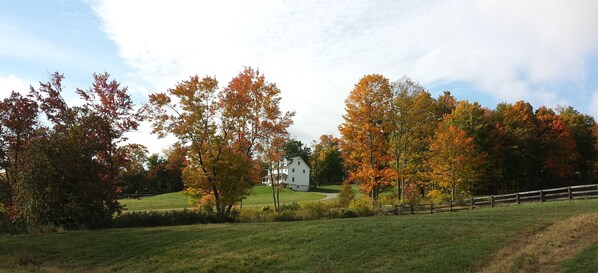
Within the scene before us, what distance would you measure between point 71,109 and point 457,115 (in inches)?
1499

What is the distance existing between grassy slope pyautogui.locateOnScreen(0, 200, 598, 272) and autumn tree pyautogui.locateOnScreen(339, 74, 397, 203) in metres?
15.6

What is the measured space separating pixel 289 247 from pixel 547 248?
8357mm

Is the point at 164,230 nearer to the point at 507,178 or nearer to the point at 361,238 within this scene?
the point at 361,238

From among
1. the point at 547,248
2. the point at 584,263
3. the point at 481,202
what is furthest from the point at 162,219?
the point at 481,202

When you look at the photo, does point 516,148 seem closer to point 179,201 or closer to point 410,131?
point 410,131

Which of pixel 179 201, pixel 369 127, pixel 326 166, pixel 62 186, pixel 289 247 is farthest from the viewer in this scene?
pixel 326 166

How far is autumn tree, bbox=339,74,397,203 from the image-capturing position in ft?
111

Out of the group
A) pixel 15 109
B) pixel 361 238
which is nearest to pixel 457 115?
pixel 361 238

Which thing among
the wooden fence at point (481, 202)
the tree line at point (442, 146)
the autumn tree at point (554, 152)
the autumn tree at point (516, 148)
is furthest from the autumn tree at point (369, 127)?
the autumn tree at point (554, 152)

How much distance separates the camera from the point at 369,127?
110ft

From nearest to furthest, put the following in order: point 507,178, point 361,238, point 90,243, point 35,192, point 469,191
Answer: point 361,238 → point 90,243 → point 35,192 → point 469,191 → point 507,178

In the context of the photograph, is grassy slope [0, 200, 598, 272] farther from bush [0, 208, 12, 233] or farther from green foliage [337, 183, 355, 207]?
green foliage [337, 183, 355, 207]

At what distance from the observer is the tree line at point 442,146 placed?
34.2m

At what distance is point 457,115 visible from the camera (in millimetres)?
44531
